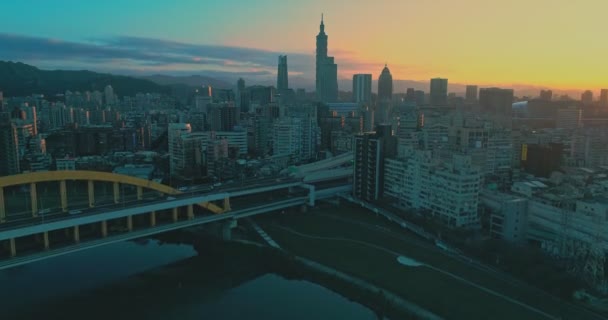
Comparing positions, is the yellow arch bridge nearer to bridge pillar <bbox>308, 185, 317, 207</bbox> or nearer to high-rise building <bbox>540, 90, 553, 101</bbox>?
bridge pillar <bbox>308, 185, 317, 207</bbox>

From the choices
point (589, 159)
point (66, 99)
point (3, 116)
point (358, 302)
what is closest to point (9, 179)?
point (358, 302)

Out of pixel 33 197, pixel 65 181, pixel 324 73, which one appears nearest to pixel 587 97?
pixel 324 73

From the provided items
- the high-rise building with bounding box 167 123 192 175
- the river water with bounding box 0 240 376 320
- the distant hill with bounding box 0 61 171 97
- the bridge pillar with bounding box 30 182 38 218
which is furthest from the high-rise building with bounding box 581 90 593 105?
the distant hill with bounding box 0 61 171 97

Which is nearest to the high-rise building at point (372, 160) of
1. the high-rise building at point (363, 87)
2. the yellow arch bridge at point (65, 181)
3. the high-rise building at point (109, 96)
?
the yellow arch bridge at point (65, 181)

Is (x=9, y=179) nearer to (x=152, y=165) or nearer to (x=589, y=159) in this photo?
(x=152, y=165)

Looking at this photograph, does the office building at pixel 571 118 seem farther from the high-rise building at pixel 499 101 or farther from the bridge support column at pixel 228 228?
the bridge support column at pixel 228 228
